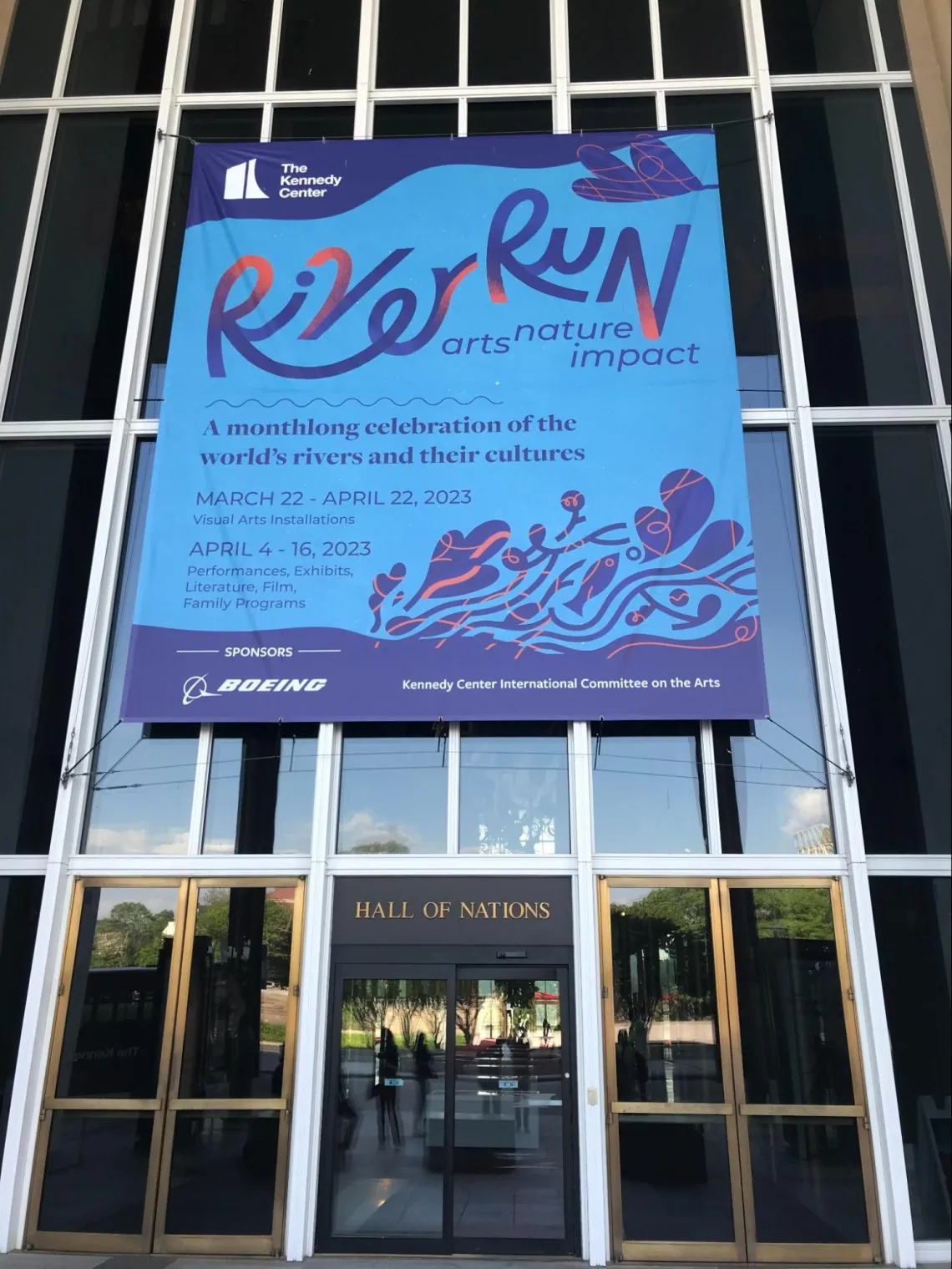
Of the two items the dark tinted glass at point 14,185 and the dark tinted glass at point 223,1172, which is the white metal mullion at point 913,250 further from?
the dark tinted glass at point 14,185

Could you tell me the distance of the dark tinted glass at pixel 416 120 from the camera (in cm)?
1047

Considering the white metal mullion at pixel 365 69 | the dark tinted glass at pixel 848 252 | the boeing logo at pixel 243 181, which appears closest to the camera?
the dark tinted glass at pixel 848 252

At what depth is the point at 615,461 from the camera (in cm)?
891

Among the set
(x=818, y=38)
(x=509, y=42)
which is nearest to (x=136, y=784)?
(x=509, y=42)

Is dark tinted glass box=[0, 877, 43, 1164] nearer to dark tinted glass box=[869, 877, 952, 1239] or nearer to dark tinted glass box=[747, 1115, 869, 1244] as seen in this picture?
dark tinted glass box=[747, 1115, 869, 1244]

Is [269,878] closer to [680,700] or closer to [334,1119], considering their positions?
[334,1119]

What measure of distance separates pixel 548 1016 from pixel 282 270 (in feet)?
25.0

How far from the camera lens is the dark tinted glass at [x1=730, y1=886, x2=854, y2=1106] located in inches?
291

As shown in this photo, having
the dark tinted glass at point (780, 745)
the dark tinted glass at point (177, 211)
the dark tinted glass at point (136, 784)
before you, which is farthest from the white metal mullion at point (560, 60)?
the dark tinted glass at point (136, 784)

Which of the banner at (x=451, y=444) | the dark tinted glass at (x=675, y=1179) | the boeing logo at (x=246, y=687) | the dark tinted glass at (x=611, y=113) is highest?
the dark tinted glass at (x=611, y=113)

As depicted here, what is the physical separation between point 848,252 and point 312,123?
5.97 meters

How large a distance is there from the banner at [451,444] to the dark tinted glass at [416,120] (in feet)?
1.34

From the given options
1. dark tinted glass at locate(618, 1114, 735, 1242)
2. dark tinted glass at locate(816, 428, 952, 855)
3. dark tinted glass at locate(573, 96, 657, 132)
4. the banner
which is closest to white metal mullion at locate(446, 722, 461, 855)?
the banner

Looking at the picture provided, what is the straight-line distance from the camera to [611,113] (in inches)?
409
